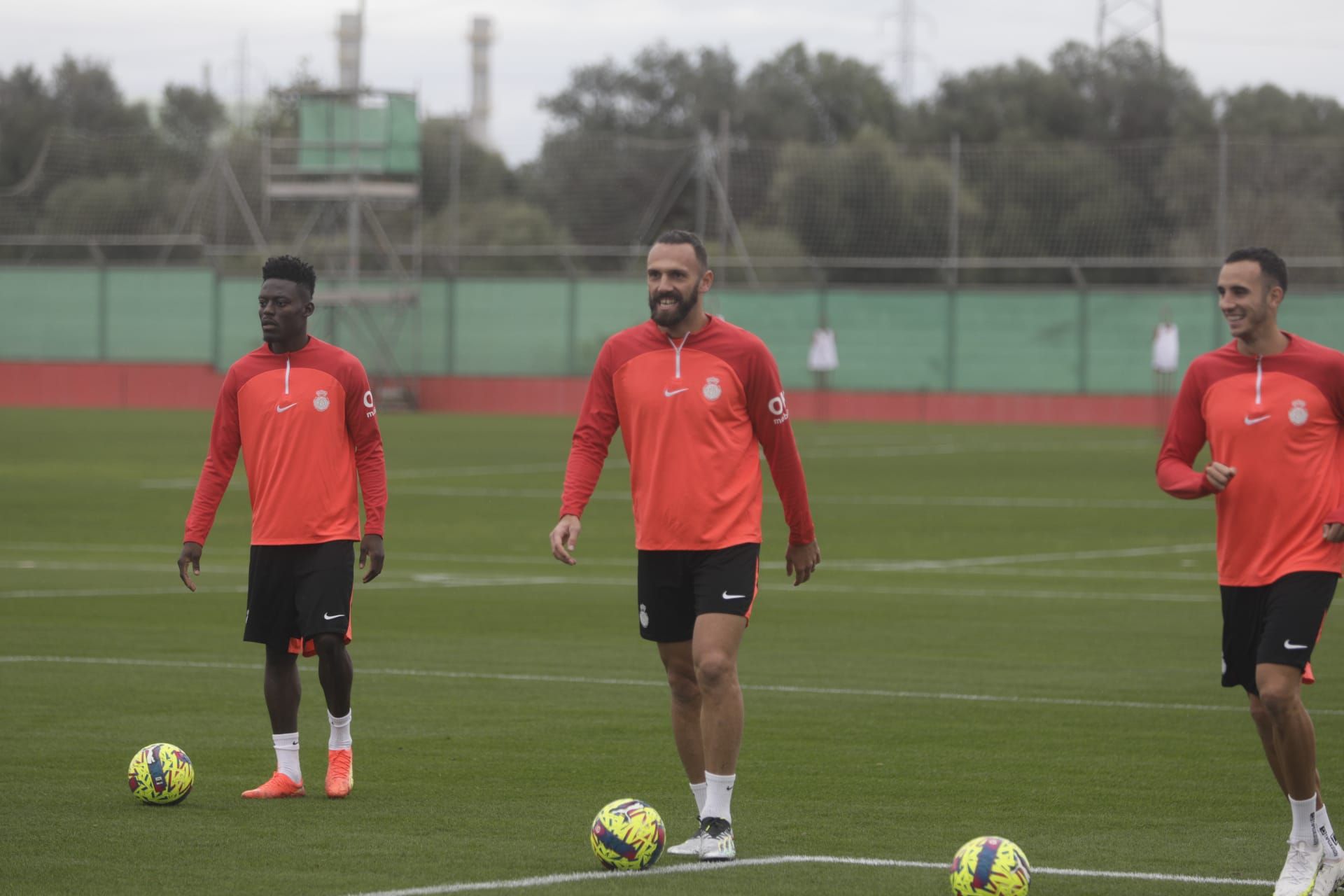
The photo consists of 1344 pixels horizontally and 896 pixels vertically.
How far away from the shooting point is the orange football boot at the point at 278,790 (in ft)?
32.1

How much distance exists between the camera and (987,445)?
45.9m

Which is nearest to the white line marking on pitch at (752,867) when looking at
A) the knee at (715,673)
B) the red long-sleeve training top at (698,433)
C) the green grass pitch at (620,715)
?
the green grass pitch at (620,715)

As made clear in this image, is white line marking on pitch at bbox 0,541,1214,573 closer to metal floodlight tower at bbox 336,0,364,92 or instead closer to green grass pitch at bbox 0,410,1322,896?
green grass pitch at bbox 0,410,1322,896

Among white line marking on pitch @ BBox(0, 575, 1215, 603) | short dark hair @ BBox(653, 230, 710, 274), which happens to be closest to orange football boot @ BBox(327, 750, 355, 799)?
short dark hair @ BBox(653, 230, 710, 274)

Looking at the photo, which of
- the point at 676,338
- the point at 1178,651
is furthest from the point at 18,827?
the point at 1178,651

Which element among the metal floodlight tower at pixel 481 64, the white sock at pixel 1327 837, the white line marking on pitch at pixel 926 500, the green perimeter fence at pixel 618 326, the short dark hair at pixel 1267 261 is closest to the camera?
the white sock at pixel 1327 837

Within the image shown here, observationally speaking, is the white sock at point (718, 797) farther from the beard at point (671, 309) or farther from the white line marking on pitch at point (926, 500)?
the white line marking on pitch at point (926, 500)

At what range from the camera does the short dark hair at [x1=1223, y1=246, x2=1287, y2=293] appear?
8.16m

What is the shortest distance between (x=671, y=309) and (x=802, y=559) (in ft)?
3.70

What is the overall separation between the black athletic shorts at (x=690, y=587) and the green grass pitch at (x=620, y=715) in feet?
2.94

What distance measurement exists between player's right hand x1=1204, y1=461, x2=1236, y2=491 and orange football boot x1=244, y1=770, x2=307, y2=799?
4169 millimetres

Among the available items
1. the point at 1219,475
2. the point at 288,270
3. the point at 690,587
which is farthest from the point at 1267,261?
the point at 288,270

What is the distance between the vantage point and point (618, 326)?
61.0 meters

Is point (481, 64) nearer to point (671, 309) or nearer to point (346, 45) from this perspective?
point (346, 45)
